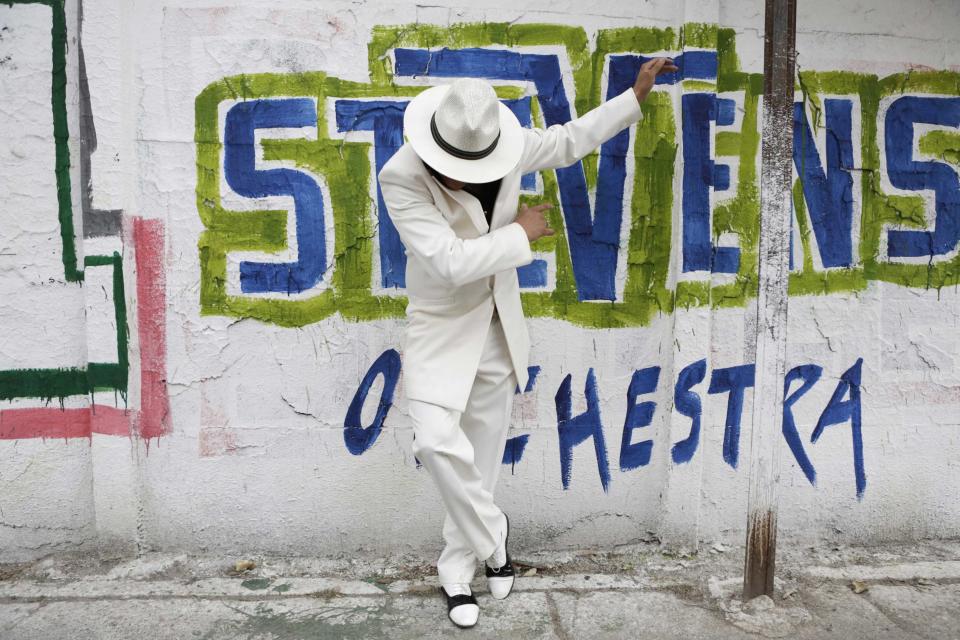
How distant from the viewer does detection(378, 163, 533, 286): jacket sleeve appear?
8.35 feet

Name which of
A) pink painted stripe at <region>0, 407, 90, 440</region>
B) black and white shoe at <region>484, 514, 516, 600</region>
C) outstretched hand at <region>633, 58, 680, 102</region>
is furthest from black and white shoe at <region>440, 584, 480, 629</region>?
outstretched hand at <region>633, 58, 680, 102</region>

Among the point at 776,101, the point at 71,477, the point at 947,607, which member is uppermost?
the point at 776,101

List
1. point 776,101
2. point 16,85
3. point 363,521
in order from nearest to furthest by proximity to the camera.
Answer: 1. point 776,101
2. point 16,85
3. point 363,521

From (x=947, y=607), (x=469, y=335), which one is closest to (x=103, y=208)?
(x=469, y=335)

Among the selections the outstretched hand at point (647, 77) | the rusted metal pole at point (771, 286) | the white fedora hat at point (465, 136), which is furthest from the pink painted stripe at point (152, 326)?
the rusted metal pole at point (771, 286)

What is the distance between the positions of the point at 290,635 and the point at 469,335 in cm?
125

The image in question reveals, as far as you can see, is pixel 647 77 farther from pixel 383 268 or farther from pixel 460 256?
pixel 383 268

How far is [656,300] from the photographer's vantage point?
338 centimetres

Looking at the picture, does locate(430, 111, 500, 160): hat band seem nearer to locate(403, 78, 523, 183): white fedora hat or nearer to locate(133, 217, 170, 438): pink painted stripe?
locate(403, 78, 523, 183): white fedora hat

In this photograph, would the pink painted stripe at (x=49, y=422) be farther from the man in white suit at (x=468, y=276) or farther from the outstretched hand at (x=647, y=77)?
the outstretched hand at (x=647, y=77)

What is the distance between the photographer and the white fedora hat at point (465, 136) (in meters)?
2.52

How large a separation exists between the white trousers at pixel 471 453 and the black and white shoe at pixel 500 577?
0.07 metres

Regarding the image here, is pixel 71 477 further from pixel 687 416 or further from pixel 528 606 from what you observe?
pixel 687 416

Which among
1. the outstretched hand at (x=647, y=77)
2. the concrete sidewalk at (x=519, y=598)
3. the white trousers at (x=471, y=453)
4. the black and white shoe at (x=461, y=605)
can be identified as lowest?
the concrete sidewalk at (x=519, y=598)
